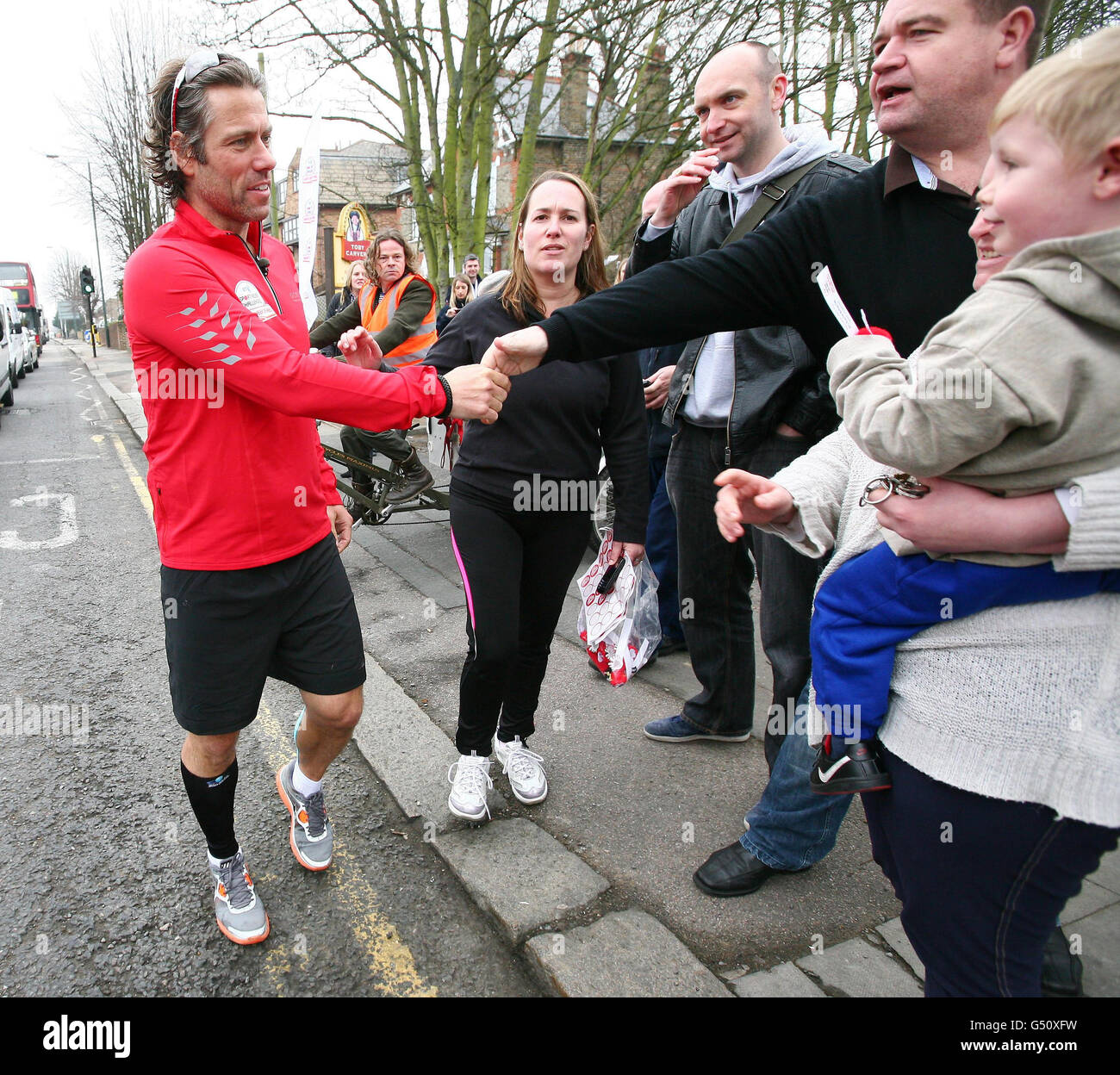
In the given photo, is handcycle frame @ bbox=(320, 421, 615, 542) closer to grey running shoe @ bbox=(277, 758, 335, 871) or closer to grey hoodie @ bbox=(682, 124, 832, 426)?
grey hoodie @ bbox=(682, 124, 832, 426)

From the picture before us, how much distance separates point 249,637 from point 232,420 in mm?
579

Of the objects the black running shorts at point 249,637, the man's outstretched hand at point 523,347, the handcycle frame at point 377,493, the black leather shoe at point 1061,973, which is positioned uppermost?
the man's outstretched hand at point 523,347

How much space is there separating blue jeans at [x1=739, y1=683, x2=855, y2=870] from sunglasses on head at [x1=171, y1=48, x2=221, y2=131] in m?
2.31

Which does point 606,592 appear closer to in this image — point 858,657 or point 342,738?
point 342,738

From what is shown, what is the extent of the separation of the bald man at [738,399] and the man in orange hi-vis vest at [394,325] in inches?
115

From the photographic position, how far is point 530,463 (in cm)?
258

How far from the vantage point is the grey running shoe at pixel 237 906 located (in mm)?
2293

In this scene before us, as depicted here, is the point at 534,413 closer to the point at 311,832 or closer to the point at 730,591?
the point at 730,591

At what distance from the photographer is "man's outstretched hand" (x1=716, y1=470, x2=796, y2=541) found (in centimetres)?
154

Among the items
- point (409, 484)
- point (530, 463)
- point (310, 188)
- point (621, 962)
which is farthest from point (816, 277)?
point (310, 188)

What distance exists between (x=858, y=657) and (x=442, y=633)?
11.3ft

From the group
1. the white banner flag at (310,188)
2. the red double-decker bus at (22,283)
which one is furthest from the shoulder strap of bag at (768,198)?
the red double-decker bus at (22,283)

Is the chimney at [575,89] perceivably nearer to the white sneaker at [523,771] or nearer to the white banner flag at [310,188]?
the white banner flag at [310,188]
